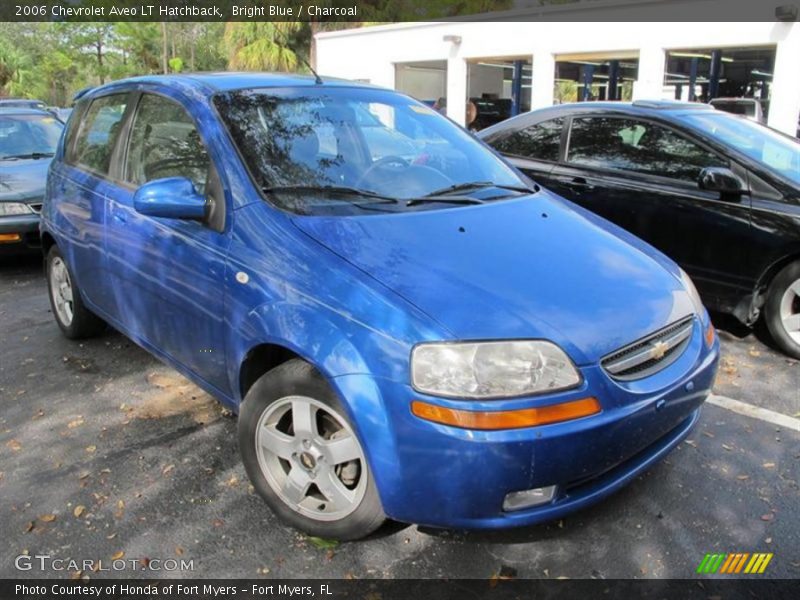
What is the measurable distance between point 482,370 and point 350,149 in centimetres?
152

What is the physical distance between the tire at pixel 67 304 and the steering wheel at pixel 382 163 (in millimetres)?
2332

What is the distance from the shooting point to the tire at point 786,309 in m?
4.43

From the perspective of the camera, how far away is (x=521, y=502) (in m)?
2.29

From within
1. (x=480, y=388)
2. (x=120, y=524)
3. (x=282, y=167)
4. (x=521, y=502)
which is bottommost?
(x=120, y=524)

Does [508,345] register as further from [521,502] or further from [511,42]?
[511,42]

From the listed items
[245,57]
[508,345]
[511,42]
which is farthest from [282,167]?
[245,57]

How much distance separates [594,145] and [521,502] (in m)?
3.90

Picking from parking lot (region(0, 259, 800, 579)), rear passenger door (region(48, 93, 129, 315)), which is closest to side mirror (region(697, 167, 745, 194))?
parking lot (region(0, 259, 800, 579))

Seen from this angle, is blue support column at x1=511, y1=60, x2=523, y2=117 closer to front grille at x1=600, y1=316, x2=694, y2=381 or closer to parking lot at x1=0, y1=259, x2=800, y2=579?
parking lot at x1=0, y1=259, x2=800, y2=579

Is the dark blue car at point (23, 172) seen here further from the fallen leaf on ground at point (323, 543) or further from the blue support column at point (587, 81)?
the blue support column at point (587, 81)

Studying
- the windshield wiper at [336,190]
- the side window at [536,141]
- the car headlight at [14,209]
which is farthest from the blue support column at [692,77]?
the windshield wiper at [336,190]

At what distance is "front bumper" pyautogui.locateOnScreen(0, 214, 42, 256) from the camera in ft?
21.1

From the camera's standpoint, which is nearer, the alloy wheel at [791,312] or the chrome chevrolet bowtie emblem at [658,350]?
the chrome chevrolet bowtie emblem at [658,350]

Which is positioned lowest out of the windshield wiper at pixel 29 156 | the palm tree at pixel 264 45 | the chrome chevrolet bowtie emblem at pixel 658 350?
the chrome chevrolet bowtie emblem at pixel 658 350
